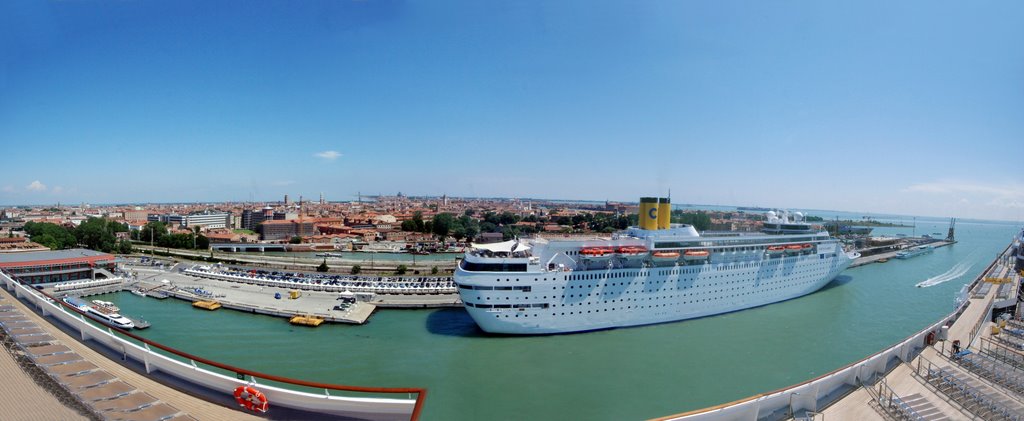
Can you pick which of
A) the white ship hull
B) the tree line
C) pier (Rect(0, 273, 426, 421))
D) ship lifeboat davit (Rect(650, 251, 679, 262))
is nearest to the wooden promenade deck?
pier (Rect(0, 273, 426, 421))

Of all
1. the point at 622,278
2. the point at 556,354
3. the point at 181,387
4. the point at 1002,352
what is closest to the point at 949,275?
the point at 1002,352

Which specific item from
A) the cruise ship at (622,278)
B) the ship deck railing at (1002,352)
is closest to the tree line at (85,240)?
the cruise ship at (622,278)

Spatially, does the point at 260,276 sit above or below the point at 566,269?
below

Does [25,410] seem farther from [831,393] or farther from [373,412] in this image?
[831,393]

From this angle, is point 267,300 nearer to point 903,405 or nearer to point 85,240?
point 903,405

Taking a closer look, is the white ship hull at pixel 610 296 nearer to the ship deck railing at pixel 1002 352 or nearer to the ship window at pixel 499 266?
the ship window at pixel 499 266

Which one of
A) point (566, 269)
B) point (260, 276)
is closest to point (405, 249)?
point (260, 276)

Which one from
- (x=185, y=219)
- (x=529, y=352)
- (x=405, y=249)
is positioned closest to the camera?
(x=529, y=352)
